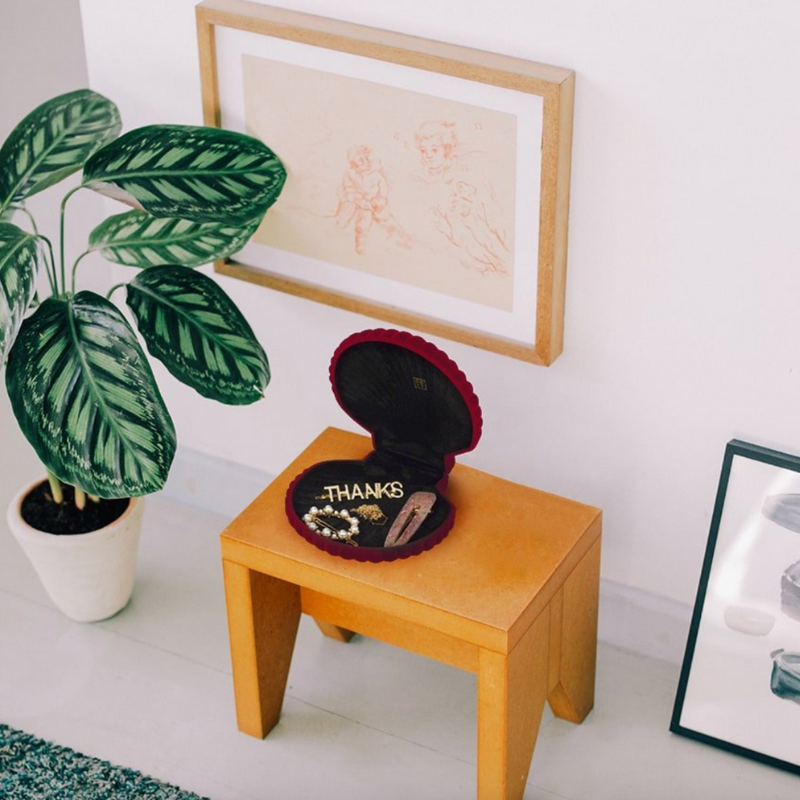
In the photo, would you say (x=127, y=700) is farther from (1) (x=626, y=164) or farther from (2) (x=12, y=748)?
(1) (x=626, y=164)

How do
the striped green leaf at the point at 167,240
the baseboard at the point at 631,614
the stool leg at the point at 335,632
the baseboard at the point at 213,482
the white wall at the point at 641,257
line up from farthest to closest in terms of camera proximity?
1. the baseboard at the point at 213,482
2. the stool leg at the point at 335,632
3. the baseboard at the point at 631,614
4. the striped green leaf at the point at 167,240
5. the white wall at the point at 641,257

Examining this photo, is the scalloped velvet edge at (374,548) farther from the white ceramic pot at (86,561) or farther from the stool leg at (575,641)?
the white ceramic pot at (86,561)

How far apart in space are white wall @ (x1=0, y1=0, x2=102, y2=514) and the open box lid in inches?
41.3

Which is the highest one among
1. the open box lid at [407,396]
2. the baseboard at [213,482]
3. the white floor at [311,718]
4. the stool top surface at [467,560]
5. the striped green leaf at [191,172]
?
the striped green leaf at [191,172]

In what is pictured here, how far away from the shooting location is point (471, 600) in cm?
178

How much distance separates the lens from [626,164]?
179 cm

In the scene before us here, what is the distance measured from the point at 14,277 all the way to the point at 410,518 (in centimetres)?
65

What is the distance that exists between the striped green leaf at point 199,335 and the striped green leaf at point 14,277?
0.67ft

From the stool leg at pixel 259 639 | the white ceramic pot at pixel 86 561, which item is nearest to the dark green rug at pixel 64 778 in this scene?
the stool leg at pixel 259 639

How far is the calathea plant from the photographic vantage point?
180cm

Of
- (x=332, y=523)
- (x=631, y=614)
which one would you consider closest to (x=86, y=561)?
(x=332, y=523)

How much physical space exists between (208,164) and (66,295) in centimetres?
29

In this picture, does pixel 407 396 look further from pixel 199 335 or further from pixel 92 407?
pixel 92 407

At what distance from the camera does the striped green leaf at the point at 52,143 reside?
1.97m
